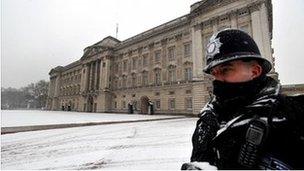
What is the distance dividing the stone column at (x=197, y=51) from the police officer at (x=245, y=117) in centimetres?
2598

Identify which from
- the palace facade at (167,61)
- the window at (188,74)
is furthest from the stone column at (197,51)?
the window at (188,74)

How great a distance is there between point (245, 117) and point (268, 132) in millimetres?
131

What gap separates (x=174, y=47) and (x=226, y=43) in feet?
106

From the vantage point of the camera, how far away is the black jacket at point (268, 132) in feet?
3.26

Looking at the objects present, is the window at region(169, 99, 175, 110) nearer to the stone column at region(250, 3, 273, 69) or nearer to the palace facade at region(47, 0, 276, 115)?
the palace facade at region(47, 0, 276, 115)

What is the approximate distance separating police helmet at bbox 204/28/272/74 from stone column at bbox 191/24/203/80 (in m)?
25.9

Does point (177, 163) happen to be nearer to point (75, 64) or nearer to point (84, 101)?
point (84, 101)

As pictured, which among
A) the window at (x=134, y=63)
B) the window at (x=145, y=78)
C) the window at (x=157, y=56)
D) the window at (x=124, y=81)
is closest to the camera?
the window at (x=157, y=56)

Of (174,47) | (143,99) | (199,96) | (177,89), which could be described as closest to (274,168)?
(199,96)

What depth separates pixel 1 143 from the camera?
766cm

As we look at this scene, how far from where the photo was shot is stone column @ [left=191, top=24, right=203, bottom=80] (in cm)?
2741

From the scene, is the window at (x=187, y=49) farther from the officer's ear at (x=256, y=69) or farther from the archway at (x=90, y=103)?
the officer's ear at (x=256, y=69)

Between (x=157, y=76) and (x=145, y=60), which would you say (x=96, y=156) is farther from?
(x=145, y=60)

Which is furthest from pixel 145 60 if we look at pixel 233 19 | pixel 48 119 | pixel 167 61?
pixel 48 119
